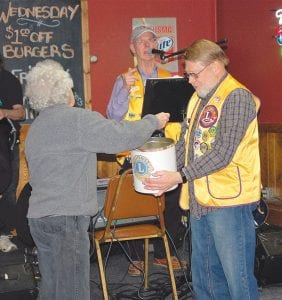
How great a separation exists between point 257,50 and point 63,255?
111 inches

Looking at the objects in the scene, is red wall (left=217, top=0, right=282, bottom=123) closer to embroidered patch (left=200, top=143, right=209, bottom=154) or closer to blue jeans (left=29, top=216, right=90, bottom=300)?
embroidered patch (left=200, top=143, right=209, bottom=154)

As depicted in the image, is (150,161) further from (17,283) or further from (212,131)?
(17,283)

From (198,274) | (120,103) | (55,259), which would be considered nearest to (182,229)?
(120,103)

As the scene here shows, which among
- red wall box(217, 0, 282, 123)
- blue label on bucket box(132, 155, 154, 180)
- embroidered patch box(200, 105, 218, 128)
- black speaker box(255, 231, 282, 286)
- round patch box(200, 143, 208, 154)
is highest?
red wall box(217, 0, 282, 123)

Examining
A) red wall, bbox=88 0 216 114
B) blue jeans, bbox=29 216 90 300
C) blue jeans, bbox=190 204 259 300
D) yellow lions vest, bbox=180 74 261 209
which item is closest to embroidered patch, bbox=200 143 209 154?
yellow lions vest, bbox=180 74 261 209

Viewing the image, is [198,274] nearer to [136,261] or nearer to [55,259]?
[55,259]

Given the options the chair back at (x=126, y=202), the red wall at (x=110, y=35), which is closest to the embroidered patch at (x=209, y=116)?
the chair back at (x=126, y=202)

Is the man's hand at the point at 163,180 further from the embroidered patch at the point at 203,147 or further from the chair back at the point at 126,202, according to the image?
the chair back at the point at 126,202

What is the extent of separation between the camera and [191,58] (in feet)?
7.54

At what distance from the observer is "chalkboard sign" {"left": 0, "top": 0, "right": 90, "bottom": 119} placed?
453cm

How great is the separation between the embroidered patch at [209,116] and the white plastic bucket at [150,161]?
0.19 m

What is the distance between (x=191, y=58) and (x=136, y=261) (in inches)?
78.7

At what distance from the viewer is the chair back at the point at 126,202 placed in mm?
2920

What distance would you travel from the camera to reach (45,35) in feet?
15.1
